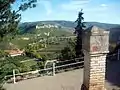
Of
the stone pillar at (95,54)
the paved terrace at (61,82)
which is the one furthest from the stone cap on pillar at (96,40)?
the paved terrace at (61,82)

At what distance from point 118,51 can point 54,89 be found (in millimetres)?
6292

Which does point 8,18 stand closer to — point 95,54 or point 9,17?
point 9,17

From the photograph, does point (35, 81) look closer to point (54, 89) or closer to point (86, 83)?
point (54, 89)

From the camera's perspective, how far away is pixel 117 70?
44.4 feet

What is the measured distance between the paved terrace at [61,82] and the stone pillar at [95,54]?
491 centimetres

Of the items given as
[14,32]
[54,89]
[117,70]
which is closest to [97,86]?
[14,32]

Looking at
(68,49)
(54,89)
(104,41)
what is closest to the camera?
(104,41)

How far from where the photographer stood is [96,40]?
5.27 meters

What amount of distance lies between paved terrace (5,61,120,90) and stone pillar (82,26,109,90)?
4.91 m

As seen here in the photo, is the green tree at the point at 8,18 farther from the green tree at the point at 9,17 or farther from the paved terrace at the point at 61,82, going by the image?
the paved terrace at the point at 61,82

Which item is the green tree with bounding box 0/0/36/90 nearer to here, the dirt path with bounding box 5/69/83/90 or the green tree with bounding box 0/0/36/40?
the green tree with bounding box 0/0/36/40

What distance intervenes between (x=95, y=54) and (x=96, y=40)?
295 mm

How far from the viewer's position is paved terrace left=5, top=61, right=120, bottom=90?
34.7ft

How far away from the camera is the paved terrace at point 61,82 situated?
416 inches
